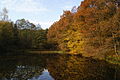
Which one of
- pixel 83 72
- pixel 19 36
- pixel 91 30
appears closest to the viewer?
pixel 83 72

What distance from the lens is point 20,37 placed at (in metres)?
71.1

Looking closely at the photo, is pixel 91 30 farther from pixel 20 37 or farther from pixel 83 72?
pixel 20 37

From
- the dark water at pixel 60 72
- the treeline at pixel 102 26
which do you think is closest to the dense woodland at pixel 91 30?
the treeline at pixel 102 26

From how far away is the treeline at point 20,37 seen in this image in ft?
179

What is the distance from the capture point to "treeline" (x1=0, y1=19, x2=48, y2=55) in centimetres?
5459

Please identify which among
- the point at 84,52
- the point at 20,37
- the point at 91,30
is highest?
the point at 20,37

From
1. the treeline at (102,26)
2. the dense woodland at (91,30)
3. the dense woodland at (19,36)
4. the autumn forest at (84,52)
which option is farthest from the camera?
the dense woodland at (19,36)

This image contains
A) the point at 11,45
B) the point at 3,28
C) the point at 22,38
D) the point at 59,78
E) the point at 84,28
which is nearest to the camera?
the point at 59,78

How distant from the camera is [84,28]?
127 feet

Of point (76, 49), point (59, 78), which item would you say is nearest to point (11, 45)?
point (76, 49)

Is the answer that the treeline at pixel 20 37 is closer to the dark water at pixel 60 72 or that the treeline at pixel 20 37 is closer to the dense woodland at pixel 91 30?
the dense woodland at pixel 91 30

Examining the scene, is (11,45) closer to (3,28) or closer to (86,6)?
(3,28)

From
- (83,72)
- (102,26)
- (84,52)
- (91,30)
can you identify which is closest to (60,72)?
(83,72)

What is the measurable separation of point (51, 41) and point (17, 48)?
14.5 meters
